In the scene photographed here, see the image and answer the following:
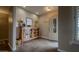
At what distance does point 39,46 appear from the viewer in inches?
50.7

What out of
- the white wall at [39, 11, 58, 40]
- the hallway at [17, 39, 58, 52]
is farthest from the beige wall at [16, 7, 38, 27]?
the hallway at [17, 39, 58, 52]

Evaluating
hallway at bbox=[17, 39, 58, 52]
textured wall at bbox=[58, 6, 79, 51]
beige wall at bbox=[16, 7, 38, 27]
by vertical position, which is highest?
beige wall at bbox=[16, 7, 38, 27]

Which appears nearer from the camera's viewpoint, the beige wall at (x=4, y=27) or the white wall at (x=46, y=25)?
the beige wall at (x=4, y=27)

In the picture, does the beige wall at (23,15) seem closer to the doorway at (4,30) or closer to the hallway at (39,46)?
the doorway at (4,30)

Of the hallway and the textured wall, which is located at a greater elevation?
the textured wall

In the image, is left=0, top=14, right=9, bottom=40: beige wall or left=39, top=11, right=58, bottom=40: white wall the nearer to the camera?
left=0, top=14, right=9, bottom=40: beige wall

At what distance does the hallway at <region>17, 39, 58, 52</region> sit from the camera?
1.23 meters

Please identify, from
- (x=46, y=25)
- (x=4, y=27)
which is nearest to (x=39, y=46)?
(x=46, y=25)

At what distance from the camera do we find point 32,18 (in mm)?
1359

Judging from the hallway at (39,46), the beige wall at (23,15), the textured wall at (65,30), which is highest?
the beige wall at (23,15)

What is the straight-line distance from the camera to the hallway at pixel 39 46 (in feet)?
4.04

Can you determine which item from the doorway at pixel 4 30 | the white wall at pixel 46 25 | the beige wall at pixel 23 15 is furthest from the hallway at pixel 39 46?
the beige wall at pixel 23 15

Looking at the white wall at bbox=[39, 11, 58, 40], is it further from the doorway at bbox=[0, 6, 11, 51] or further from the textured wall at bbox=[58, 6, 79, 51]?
the doorway at bbox=[0, 6, 11, 51]
